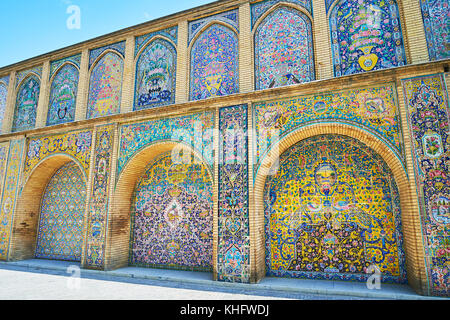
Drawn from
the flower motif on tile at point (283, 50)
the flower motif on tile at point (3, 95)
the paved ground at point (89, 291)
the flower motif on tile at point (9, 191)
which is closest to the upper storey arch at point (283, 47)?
the flower motif on tile at point (283, 50)

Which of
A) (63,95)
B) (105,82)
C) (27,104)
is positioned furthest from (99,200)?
(27,104)

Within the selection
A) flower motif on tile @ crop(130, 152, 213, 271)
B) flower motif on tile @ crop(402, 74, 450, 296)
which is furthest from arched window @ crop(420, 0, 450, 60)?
flower motif on tile @ crop(130, 152, 213, 271)

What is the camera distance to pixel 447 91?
4258 mm

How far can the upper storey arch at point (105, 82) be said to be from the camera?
6914mm

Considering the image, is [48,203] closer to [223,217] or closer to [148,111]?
[148,111]

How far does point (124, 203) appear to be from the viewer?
21.0 ft

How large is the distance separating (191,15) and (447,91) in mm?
5207

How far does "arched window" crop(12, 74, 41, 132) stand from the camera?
7.95 metres

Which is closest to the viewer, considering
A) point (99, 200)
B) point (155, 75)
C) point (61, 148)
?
point (99, 200)

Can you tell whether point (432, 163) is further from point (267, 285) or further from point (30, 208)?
point (30, 208)

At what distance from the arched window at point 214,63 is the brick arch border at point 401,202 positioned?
1.64 meters

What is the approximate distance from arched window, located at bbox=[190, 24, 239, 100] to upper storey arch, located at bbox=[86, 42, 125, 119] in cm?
206

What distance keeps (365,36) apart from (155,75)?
4468mm

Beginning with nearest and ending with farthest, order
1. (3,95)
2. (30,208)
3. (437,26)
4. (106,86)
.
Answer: (437,26) → (106,86) → (30,208) → (3,95)
